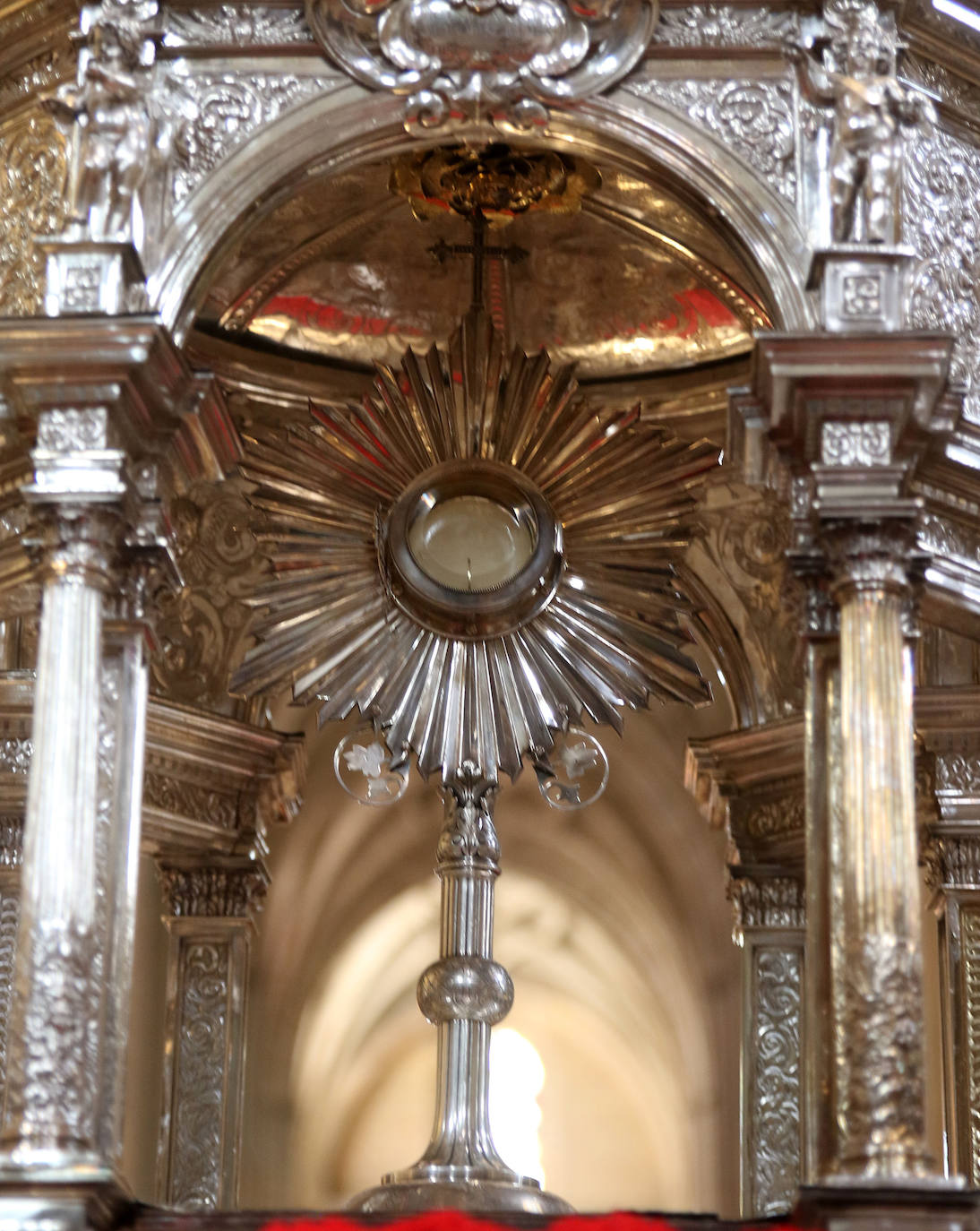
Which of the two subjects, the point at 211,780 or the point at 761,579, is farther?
the point at 761,579

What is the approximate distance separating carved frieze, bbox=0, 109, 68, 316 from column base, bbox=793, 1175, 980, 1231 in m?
4.73

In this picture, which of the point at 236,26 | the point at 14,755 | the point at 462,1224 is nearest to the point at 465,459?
the point at 236,26

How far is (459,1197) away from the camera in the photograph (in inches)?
443

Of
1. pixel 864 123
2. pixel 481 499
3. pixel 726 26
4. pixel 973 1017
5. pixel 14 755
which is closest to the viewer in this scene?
pixel 864 123

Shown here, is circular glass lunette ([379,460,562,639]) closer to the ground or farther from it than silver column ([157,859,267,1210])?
farther from it

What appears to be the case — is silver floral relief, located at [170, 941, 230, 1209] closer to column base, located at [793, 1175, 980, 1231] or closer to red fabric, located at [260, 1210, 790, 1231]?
red fabric, located at [260, 1210, 790, 1231]

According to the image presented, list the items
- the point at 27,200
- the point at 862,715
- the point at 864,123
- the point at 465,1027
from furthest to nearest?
the point at 465,1027, the point at 27,200, the point at 864,123, the point at 862,715

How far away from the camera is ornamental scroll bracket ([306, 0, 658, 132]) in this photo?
1142 centimetres

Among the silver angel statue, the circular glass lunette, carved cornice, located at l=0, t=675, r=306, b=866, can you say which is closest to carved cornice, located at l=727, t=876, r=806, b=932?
the circular glass lunette

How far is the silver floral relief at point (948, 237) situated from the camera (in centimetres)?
1164

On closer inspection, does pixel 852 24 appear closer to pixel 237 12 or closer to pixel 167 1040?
pixel 237 12

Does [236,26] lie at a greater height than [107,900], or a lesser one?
greater

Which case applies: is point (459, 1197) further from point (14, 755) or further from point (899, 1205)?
point (14, 755)

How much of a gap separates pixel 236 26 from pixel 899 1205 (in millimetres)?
5378
